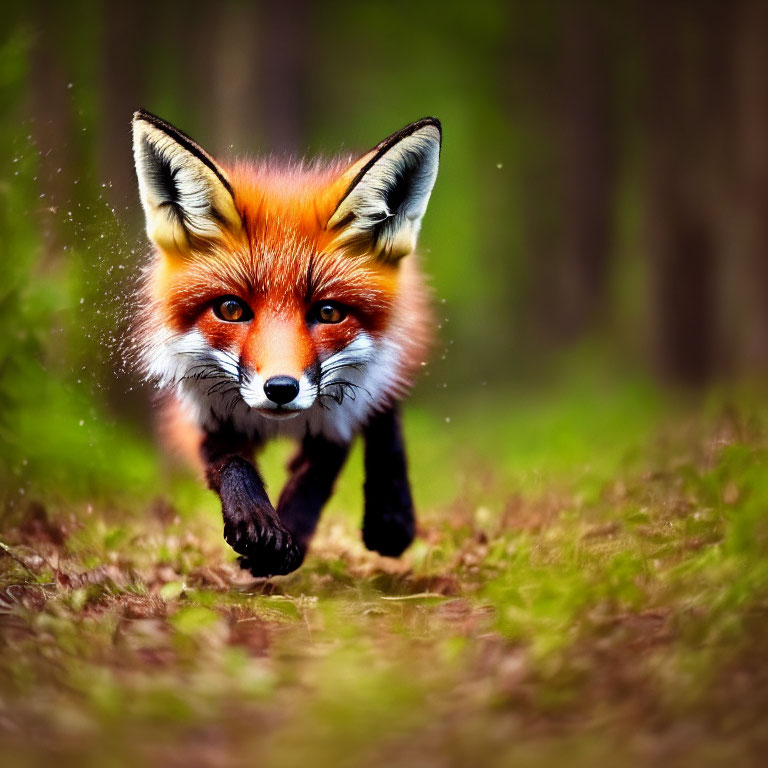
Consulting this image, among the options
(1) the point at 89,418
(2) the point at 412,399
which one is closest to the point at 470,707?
(2) the point at 412,399

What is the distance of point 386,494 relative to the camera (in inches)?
193

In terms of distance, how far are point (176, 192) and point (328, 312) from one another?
865 mm

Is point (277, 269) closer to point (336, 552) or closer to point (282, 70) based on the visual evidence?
point (336, 552)

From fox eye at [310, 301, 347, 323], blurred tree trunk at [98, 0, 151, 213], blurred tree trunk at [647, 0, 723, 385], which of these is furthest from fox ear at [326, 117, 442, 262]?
blurred tree trunk at [647, 0, 723, 385]

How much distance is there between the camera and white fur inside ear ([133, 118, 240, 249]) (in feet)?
13.6

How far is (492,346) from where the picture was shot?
2028cm

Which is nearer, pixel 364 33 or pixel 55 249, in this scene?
pixel 55 249

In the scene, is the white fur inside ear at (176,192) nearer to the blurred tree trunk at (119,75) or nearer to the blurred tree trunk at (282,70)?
the blurred tree trunk at (119,75)

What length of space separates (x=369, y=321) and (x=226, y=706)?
1.75 meters

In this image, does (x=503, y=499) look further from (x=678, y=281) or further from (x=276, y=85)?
(x=678, y=281)

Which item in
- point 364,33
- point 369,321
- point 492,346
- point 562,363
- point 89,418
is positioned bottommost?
point 369,321

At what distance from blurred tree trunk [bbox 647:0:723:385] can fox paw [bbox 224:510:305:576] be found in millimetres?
11418

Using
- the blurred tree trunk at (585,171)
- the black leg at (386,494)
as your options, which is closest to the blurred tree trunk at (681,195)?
the blurred tree trunk at (585,171)

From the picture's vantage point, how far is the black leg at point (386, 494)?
4.87 m
